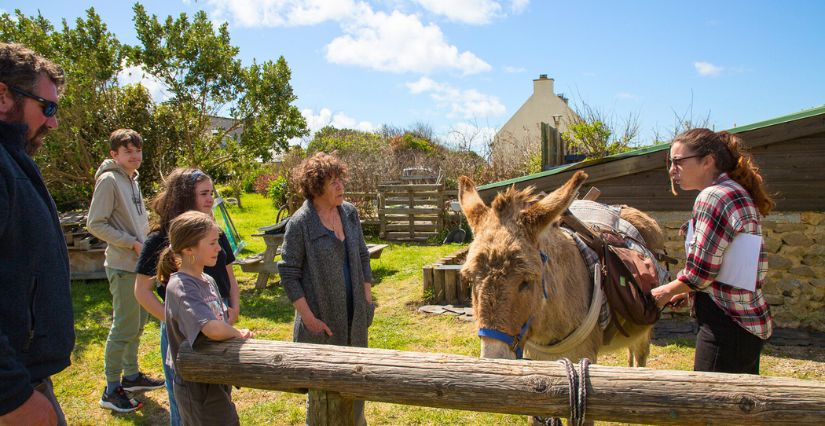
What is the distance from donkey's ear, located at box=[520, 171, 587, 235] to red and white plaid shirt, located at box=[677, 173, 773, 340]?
0.63 meters

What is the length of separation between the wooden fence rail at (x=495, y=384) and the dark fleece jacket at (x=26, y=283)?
60 centimetres

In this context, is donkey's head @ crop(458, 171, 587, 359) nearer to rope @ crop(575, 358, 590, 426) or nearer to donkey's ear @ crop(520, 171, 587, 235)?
donkey's ear @ crop(520, 171, 587, 235)

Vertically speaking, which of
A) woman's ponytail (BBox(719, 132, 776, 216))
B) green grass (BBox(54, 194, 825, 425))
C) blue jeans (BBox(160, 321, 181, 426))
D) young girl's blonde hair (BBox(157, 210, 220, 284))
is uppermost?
woman's ponytail (BBox(719, 132, 776, 216))

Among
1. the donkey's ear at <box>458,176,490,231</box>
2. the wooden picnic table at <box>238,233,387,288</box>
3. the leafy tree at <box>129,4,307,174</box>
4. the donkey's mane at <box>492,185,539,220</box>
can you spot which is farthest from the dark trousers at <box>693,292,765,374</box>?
the leafy tree at <box>129,4,307,174</box>

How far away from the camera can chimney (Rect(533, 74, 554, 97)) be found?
2405cm

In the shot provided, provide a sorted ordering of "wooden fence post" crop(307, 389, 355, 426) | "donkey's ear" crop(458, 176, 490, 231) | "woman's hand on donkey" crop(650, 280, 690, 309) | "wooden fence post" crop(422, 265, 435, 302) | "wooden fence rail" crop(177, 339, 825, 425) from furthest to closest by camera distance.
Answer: "wooden fence post" crop(422, 265, 435, 302), "donkey's ear" crop(458, 176, 490, 231), "woman's hand on donkey" crop(650, 280, 690, 309), "wooden fence post" crop(307, 389, 355, 426), "wooden fence rail" crop(177, 339, 825, 425)

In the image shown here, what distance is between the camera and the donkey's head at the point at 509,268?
2.47 m

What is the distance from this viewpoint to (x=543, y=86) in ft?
79.6

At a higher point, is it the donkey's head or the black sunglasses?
the black sunglasses

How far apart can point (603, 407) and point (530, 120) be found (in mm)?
24180

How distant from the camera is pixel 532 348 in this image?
3.12 metres

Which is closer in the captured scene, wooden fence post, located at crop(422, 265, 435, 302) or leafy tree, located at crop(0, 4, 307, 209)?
wooden fence post, located at crop(422, 265, 435, 302)

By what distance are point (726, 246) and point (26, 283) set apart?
3.03 m

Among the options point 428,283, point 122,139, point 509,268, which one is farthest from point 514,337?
point 428,283
